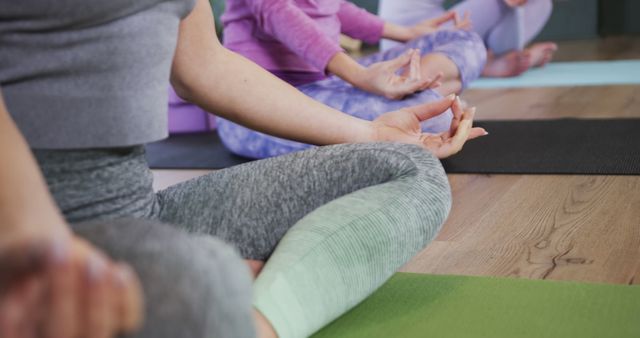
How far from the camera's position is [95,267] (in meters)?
0.43

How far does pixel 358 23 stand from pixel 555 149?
761 mm

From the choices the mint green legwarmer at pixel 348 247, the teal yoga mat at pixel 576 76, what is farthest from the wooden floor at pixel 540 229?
the teal yoga mat at pixel 576 76

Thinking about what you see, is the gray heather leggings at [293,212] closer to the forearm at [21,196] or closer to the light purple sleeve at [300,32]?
the forearm at [21,196]

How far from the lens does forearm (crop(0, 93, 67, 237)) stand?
1.58 ft

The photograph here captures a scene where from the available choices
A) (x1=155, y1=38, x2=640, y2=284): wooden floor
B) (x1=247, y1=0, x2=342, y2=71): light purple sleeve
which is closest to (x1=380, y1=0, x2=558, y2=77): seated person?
(x1=247, y1=0, x2=342, y2=71): light purple sleeve

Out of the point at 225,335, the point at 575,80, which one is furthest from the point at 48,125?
the point at 575,80

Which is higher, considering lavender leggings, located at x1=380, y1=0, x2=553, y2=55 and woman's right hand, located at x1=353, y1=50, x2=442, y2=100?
woman's right hand, located at x1=353, y1=50, x2=442, y2=100

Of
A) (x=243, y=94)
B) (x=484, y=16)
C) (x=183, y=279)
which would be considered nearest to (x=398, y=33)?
(x=484, y=16)

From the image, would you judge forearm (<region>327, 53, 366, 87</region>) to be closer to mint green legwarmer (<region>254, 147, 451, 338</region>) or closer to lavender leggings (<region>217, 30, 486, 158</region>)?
lavender leggings (<region>217, 30, 486, 158</region>)

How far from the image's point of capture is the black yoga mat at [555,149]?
170 centimetres

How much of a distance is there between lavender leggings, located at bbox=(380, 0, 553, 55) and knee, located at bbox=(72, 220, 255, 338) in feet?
8.27

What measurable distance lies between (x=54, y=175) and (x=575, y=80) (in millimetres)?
2735

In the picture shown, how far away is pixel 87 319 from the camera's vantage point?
17.1 inches

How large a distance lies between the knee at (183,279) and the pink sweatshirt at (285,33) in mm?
1326
